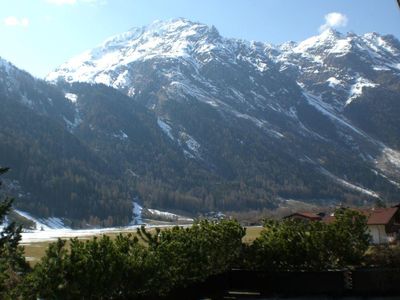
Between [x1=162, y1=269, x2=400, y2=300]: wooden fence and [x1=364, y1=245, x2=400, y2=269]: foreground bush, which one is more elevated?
[x1=364, y1=245, x2=400, y2=269]: foreground bush

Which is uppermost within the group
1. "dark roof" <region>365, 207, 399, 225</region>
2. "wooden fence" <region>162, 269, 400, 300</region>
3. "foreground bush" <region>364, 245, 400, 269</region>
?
"dark roof" <region>365, 207, 399, 225</region>

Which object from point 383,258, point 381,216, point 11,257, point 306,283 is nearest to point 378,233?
point 381,216

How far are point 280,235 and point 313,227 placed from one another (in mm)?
4611

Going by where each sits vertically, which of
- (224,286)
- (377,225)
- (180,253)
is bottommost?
(224,286)

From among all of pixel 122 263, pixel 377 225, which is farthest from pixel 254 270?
pixel 377 225

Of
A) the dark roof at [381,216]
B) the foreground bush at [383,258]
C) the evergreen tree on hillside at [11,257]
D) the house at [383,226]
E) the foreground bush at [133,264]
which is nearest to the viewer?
the foreground bush at [133,264]

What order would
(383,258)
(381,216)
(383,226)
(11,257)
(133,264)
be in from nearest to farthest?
(133,264) < (11,257) < (383,258) < (383,226) < (381,216)

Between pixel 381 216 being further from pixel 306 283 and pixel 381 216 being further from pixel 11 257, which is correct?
pixel 11 257

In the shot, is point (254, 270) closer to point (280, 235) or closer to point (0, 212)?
point (280, 235)

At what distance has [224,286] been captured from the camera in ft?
132

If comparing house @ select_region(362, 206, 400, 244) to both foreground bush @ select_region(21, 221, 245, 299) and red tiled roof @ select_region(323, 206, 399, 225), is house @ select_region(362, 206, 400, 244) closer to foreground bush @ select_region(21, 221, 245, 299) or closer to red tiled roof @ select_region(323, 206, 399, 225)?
red tiled roof @ select_region(323, 206, 399, 225)

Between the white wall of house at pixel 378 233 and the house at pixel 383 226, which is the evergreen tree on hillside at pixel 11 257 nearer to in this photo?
the house at pixel 383 226

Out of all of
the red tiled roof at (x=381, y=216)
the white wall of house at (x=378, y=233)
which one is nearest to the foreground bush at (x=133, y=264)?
the red tiled roof at (x=381, y=216)

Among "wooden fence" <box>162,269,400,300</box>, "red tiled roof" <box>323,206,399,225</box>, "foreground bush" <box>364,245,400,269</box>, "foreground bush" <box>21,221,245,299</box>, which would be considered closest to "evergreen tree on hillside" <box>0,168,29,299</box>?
"foreground bush" <box>21,221,245,299</box>
